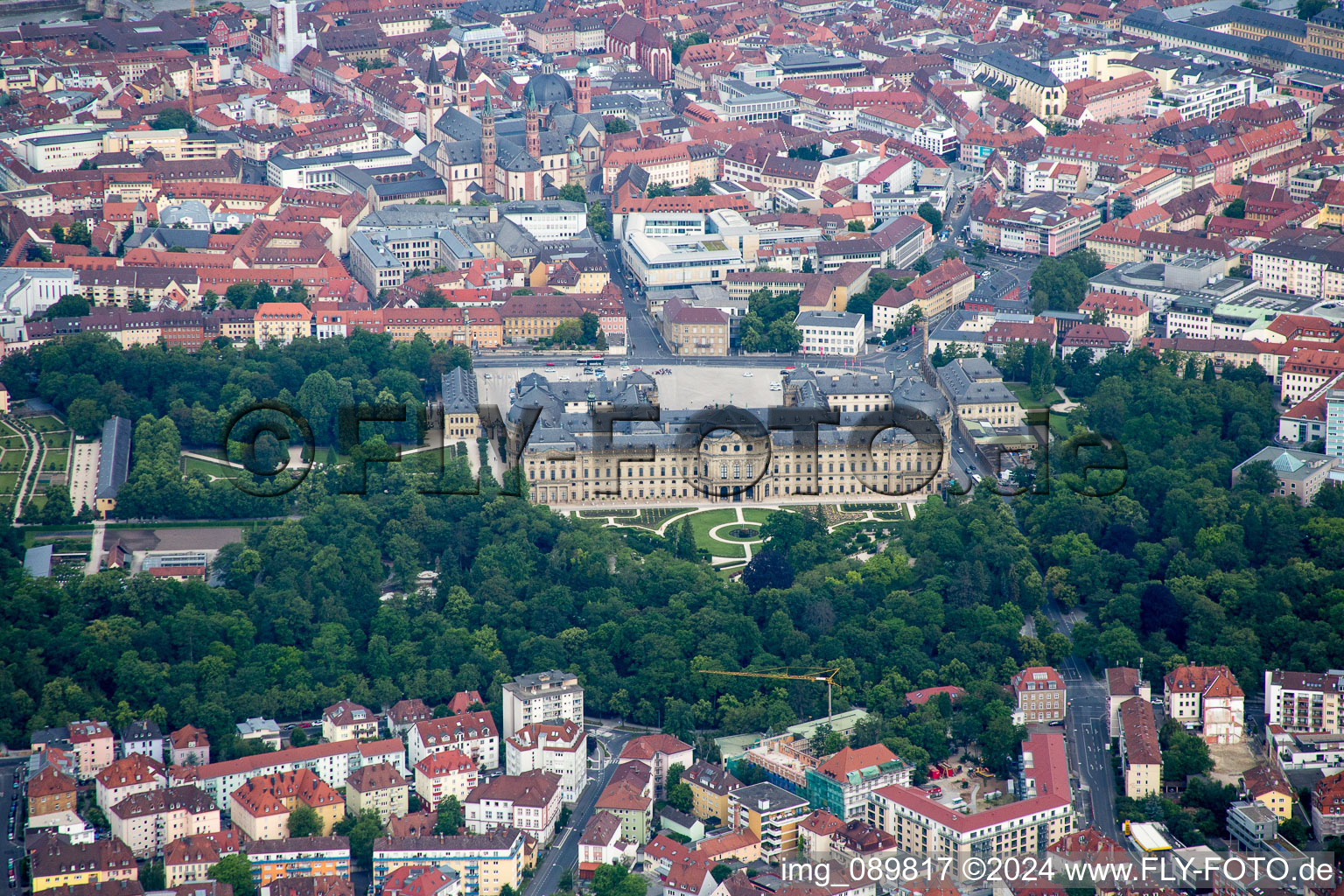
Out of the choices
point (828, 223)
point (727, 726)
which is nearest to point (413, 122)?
point (828, 223)

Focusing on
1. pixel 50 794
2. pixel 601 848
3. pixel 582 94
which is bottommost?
pixel 601 848

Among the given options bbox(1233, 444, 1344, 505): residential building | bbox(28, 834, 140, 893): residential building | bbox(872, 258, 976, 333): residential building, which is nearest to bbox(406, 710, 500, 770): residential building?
bbox(28, 834, 140, 893): residential building

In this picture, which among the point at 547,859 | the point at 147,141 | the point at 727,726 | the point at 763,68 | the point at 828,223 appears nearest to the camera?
the point at 547,859

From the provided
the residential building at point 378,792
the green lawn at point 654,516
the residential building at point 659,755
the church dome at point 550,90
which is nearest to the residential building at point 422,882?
the residential building at point 378,792

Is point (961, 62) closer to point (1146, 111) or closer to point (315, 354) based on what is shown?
point (1146, 111)

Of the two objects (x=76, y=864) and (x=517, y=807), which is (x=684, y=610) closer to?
(x=517, y=807)

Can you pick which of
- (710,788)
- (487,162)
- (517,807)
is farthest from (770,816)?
(487,162)

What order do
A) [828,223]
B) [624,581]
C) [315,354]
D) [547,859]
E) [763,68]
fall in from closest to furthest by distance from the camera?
[547,859] → [624,581] → [315,354] → [828,223] → [763,68]
